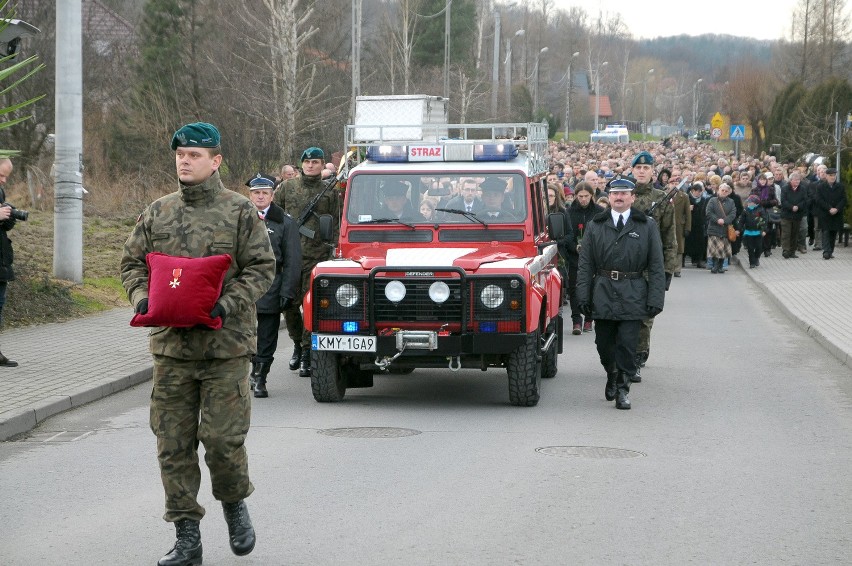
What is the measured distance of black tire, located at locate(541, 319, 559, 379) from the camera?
12.6m

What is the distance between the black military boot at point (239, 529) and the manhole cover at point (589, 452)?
325 centimetres

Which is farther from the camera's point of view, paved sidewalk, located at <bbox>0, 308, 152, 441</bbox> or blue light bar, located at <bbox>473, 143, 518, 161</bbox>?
blue light bar, located at <bbox>473, 143, 518, 161</bbox>

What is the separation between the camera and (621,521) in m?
6.97

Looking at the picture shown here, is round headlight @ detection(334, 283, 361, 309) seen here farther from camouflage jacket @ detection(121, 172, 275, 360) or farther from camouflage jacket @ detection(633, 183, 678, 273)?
camouflage jacket @ detection(121, 172, 275, 360)

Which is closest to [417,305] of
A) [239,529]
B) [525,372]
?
[525,372]

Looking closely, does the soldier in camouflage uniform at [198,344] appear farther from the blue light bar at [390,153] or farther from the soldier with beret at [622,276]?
the blue light bar at [390,153]

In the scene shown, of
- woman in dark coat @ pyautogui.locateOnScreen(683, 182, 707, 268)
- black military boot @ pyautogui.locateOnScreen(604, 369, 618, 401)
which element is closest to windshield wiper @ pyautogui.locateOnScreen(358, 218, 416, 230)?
black military boot @ pyautogui.locateOnScreen(604, 369, 618, 401)

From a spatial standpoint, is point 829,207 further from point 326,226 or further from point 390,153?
point 326,226

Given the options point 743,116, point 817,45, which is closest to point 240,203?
point 817,45

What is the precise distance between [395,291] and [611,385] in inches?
82.0

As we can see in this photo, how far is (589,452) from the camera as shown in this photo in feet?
29.6

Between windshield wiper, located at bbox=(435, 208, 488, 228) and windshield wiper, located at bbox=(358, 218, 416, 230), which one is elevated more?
windshield wiper, located at bbox=(435, 208, 488, 228)

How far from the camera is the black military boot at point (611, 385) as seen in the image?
11.2 metres

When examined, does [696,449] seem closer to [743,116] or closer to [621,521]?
[621,521]
